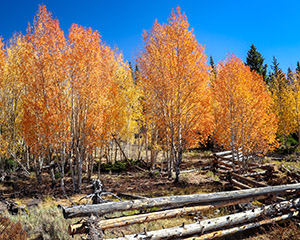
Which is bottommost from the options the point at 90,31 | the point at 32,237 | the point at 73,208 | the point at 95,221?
the point at 32,237

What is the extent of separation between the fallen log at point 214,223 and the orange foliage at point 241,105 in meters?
7.05

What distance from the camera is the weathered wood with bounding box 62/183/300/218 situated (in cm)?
436

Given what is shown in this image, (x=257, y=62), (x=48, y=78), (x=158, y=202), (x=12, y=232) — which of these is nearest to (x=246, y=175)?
(x=158, y=202)

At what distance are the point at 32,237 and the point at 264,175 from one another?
36.8 ft

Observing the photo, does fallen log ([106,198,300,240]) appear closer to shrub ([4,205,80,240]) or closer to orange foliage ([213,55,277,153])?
shrub ([4,205,80,240])

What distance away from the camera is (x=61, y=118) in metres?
11.4

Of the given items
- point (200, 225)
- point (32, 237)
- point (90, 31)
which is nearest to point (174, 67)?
point (90, 31)

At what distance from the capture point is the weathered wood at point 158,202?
436 cm

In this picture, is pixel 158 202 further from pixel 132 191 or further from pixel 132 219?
pixel 132 191

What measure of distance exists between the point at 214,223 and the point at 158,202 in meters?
1.54

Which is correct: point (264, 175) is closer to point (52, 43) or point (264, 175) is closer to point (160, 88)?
point (160, 88)

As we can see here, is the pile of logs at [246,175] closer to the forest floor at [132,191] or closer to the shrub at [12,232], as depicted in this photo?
the forest floor at [132,191]

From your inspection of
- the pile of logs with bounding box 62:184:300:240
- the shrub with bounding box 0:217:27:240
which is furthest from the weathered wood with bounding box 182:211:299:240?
the shrub with bounding box 0:217:27:240

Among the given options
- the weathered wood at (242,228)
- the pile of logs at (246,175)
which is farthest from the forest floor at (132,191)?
the pile of logs at (246,175)
